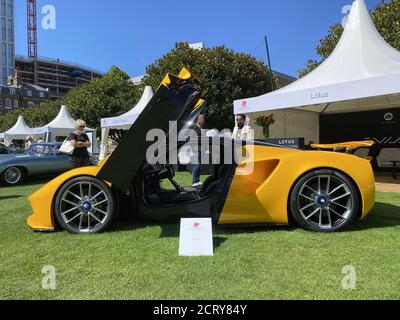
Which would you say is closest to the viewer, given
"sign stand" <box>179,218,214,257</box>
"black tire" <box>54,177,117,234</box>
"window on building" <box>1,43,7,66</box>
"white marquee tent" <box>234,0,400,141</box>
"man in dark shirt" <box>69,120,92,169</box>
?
"sign stand" <box>179,218,214,257</box>

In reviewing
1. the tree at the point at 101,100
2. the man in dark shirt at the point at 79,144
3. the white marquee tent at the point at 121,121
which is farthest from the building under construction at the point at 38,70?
the man in dark shirt at the point at 79,144

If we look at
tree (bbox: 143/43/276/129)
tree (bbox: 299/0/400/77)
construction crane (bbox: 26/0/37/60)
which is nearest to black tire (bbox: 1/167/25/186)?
tree (bbox: 143/43/276/129)

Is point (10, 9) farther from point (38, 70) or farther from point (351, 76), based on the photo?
point (351, 76)

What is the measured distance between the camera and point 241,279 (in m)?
2.83

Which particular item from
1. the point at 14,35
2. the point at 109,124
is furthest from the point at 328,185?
the point at 14,35

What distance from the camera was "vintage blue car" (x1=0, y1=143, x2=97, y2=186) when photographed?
975 cm

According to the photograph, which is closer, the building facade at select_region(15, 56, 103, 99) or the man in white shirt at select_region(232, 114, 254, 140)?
the man in white shirt at select_region(232, 114, 254, 140)

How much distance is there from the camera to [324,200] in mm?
3996

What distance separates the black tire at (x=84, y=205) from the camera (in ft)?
13.4

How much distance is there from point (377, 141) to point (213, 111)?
31.4 feet

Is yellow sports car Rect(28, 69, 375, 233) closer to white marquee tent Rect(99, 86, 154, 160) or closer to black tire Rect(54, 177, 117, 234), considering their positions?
black tire Rect(54, 177, 117, 234)

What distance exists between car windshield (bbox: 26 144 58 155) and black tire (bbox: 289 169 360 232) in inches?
339

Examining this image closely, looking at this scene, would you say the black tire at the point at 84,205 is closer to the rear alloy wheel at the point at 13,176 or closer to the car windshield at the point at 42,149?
the rear alloy wheel at the point at 13,176

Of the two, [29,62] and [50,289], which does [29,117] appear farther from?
[29,62]
